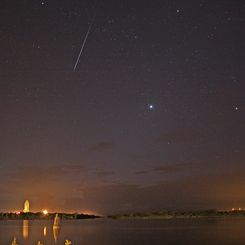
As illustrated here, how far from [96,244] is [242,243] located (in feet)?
114

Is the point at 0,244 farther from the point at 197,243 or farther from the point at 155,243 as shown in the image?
the point at 197,243

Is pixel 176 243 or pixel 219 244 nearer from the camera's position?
pixel 219 244

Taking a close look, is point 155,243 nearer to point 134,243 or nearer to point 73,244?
point 134,243

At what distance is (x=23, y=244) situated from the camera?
104500 millimetres

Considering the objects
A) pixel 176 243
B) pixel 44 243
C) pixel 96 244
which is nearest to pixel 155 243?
pixel 176 243

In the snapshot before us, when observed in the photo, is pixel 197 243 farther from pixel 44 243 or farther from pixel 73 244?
pixel 44 243

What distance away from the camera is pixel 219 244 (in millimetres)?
98938

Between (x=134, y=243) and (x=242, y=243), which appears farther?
(x=134, y=243)

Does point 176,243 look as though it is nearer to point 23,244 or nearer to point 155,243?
point 155,243

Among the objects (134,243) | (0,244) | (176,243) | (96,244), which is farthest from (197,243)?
(0,244)

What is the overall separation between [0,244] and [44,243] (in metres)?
14.3

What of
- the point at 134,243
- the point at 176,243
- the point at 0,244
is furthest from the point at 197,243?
the point at 0,244

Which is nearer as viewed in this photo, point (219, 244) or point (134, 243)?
point (219, 244)

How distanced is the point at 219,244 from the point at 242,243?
5.27 metres
